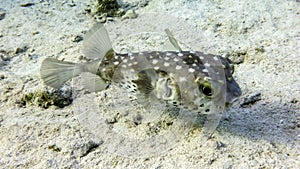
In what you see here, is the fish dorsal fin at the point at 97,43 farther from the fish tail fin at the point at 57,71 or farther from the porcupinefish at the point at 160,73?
the fish tail fin at the point at 57,71

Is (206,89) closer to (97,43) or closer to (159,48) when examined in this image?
(97,43)

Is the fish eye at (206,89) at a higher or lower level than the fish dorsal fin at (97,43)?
lower

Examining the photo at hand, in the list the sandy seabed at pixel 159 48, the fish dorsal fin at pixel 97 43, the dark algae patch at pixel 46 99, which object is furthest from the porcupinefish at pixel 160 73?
the sandy seabed at pixel 159 48

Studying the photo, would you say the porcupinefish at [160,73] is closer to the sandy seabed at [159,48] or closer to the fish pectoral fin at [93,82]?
the fish pectoral fin at [93,82]

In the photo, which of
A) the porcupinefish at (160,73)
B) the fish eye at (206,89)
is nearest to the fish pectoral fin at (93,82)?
the porcupinefish at (160,73)

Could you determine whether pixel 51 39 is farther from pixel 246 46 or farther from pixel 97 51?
pixel 246 46

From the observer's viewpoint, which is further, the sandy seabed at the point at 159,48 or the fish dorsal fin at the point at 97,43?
the fish dorsal fin at the point at 97,43
